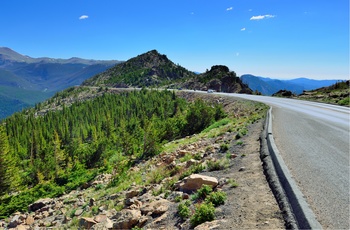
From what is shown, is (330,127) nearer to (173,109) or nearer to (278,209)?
(278,209)

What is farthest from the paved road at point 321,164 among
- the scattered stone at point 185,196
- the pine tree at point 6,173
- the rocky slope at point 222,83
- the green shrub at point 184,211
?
the rocky slope at point 222,83

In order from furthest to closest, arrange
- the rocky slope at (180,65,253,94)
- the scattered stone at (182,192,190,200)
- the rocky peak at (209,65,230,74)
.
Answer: the rocky peak at (209,65,230,74), the rocky slope at (180,65,253,94), the scattered stone at (182,192,190,200)

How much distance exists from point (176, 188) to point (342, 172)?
6309 mm

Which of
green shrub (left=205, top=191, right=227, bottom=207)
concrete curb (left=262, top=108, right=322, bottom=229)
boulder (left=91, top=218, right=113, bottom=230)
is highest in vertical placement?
concrete curb (left=262, top=108, right=322, bottom=229)

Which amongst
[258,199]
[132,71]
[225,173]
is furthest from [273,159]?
[132,71]

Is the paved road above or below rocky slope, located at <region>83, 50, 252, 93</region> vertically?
below

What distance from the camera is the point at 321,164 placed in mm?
10547

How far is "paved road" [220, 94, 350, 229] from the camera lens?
6922 mm

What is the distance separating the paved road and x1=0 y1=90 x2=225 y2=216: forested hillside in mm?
15700

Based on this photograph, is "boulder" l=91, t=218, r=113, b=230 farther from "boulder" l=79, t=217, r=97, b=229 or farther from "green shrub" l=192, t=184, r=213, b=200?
"green shrub" l=192, t=184, r=213, b=200

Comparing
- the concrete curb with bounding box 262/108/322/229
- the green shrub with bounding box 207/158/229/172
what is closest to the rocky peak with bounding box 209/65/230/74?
the green shrub with bounding box 207/158/229/172

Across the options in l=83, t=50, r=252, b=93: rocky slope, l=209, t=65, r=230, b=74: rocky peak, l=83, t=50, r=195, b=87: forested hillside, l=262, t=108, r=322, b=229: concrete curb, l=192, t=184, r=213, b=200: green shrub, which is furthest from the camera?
l=83, t=50, r=195, b=87: forested hillside

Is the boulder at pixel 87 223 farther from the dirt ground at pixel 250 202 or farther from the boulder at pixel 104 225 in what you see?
the dirt ground at pixel 250 202

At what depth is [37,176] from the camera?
49062 mm
